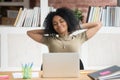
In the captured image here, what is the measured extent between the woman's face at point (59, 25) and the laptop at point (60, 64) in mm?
805

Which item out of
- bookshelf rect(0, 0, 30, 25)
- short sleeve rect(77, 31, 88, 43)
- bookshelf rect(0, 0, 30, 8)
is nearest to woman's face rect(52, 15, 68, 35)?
short sleeve rect(77, 31, 88, 43)

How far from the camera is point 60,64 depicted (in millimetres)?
2281

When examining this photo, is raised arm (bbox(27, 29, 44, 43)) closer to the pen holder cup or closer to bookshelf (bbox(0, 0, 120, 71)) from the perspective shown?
bookshelf (bbox(0, 0, 120, 71))

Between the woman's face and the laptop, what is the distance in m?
0.80

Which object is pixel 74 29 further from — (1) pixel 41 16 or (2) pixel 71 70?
(2) pixel 71 70

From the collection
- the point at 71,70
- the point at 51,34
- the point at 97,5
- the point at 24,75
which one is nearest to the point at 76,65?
the point at 71,70

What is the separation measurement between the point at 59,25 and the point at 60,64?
2.79 feet

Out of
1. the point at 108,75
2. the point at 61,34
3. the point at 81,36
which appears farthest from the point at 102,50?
the point at 108,75

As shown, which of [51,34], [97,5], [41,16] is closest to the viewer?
[51,34]

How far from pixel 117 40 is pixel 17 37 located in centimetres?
140

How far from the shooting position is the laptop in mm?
2273

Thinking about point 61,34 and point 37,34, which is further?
point 37,34

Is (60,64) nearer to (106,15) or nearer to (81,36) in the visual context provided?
(81,36)

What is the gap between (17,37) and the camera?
373 cm
